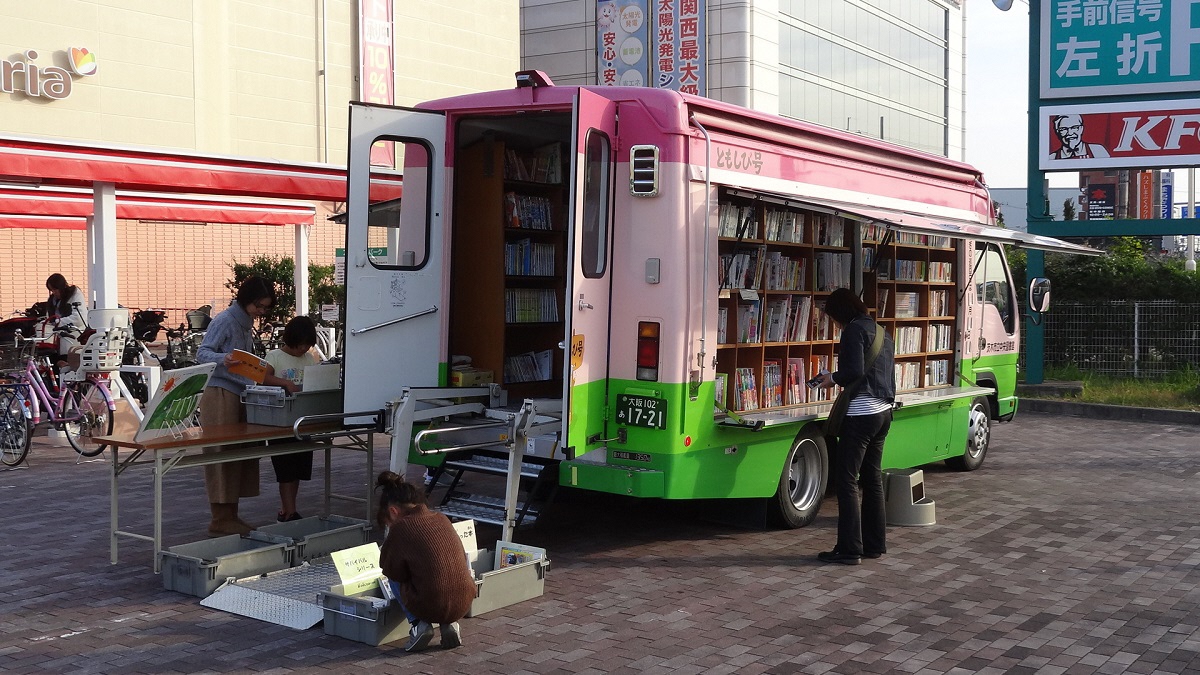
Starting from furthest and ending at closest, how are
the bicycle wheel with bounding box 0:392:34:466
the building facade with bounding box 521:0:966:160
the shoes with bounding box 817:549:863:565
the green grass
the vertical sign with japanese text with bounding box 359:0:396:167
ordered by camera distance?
the building facade with bounding box 521:0:966:160 → the vertical sign with japanese text with bounding box 359:0:396:167 → the green grass → the bicycle wheel with bounding box 0:392:34:466 → the shoes with bounding box 817:549:863:565

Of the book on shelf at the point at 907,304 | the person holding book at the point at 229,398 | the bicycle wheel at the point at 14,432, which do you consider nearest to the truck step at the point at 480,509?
the person holding book at the point at 229,398

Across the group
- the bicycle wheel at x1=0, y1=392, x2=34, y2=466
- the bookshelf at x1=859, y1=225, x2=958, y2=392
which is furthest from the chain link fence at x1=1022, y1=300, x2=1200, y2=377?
the bicycle wheel at x1=0, y1=392, x2=34, y2=466

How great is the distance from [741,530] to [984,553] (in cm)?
168

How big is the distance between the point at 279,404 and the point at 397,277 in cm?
112

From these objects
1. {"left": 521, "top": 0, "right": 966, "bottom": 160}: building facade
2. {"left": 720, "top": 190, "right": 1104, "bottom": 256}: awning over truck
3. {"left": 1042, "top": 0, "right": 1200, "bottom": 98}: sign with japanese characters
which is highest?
{"left": 521, "top": 0, "right": 966, "bottom": 160}: building facade

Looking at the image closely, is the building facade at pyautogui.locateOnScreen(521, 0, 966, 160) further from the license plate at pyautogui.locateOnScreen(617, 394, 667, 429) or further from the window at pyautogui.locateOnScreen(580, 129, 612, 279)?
the license plate at pyautogui.locateOnScreen(617, 394, 667, 429)

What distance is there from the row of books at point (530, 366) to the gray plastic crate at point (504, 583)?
7.18 feet

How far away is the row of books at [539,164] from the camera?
8594 millimetres

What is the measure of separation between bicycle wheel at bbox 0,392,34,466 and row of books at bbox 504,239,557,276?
5263mm

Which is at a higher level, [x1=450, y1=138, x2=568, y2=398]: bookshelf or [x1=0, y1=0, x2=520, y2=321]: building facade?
[x1=0, y1=0, x2=520, y2=321]: building facade

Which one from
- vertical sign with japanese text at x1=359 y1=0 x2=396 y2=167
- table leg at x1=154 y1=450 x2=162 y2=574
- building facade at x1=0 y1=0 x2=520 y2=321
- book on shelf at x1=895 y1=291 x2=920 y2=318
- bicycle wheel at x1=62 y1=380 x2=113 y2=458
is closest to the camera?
table leg at x1=154 y1=450 x2=162 y2=574

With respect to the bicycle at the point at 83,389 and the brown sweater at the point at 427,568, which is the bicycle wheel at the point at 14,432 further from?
the brown sweater at the point at 427,568

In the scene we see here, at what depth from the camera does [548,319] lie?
8.98 metres

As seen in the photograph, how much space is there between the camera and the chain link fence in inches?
726
